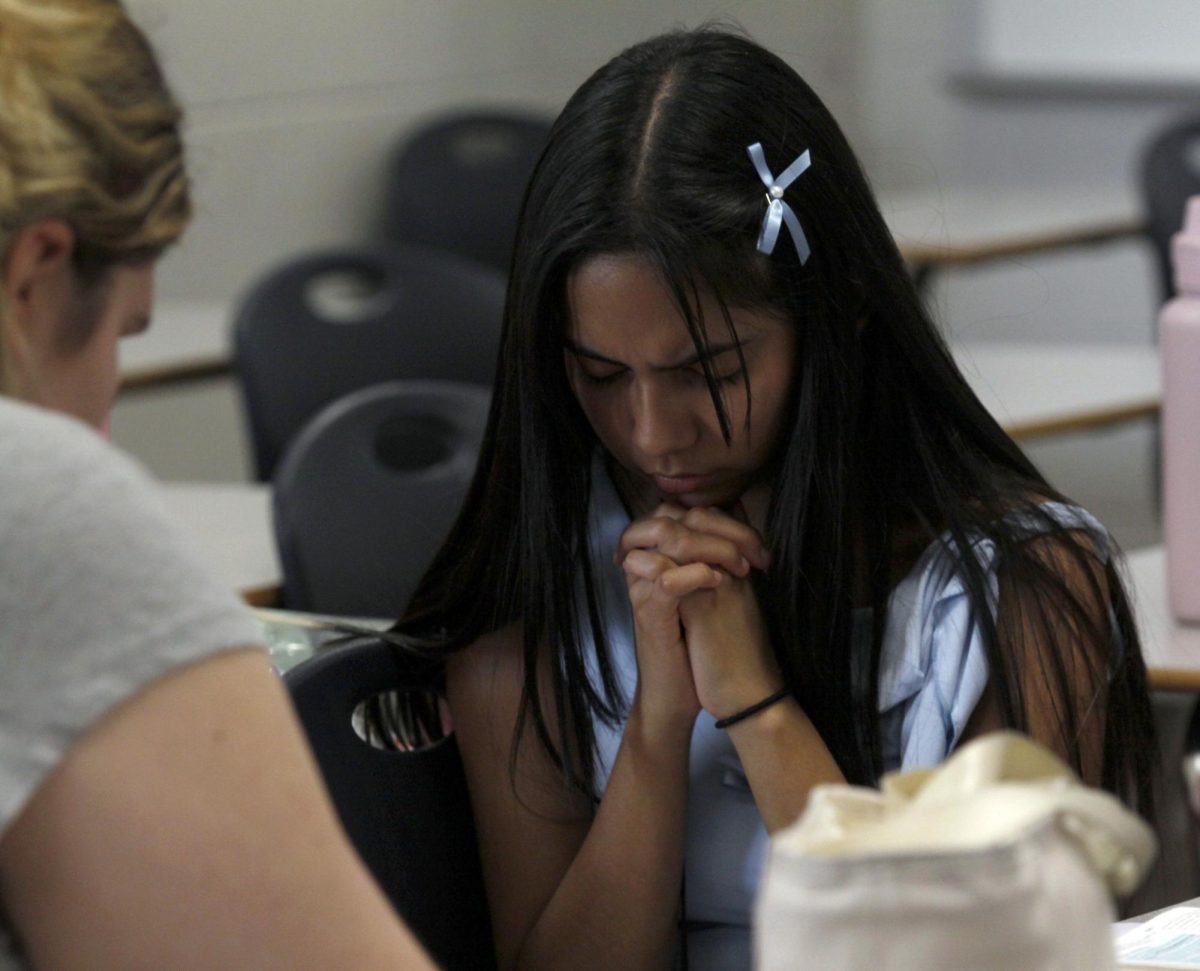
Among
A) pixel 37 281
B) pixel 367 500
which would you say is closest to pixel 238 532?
pixel 367 500

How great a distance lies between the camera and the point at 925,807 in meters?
0.77

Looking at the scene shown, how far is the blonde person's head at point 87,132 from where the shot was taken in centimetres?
86

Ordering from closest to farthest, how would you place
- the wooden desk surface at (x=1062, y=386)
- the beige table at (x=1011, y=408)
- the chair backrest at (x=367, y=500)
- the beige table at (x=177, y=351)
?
the chair backrest at (x=367, y=500) → the beige table at (x=1011, y=408) → the wooden desk surface at (x=1062, y=386) → the beige table at (x=177, y=351)

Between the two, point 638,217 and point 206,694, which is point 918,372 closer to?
point 638,217

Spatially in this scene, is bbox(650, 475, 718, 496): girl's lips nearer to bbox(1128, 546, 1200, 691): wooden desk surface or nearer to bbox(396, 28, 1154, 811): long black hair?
bbox(396, 28, 1154, 811): long black hair

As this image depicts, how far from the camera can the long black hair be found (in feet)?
4.22

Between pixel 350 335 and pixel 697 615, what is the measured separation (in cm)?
168

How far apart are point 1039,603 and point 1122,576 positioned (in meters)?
0.14

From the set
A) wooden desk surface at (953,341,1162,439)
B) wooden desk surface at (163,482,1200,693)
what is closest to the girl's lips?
wooden desk surface at (163,482,1200,693)

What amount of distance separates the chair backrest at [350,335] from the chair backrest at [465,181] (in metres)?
1.14

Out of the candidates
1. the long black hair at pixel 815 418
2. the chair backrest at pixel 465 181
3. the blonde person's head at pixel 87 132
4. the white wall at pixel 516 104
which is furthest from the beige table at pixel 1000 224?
the blonde person's head at pixel 87 132

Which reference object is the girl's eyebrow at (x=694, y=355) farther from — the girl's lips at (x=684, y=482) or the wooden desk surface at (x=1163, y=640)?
the wooden desk surface at (x=1163, y=640)

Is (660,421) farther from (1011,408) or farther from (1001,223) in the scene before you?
(1001,223)

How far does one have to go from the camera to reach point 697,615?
134 cm
